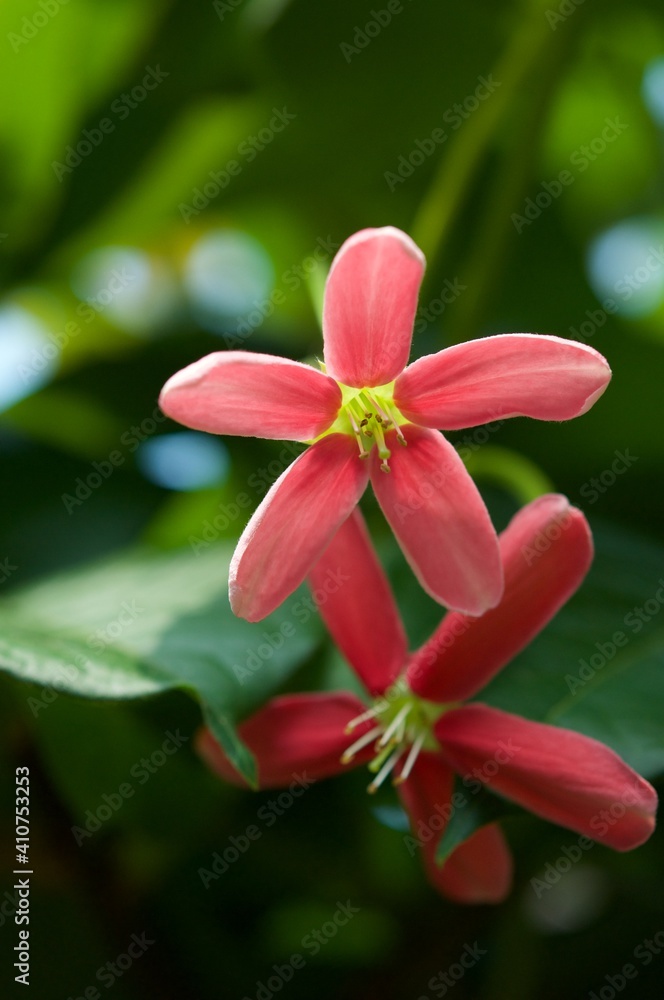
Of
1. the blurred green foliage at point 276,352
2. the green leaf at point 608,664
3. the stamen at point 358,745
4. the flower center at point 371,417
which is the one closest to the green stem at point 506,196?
the blurred green foliage at point 276,352

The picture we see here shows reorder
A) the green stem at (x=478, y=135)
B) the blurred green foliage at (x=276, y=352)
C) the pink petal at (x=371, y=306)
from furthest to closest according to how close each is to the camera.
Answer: the green stem at (x=478, y=135) < the blurred green foliage at (x=276, y=352) < the pink petal at (x=371, y=306)

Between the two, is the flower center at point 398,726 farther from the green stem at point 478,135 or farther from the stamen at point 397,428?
the green stem at point 478,135

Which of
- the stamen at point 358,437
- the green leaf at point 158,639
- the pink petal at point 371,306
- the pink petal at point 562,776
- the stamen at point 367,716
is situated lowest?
the green leaf at point 158,639

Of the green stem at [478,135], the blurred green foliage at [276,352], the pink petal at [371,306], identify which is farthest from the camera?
the green stem at [478,135]

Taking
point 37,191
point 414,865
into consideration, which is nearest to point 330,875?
point 414,865

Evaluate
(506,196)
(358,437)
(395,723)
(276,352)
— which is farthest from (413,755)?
(276,352)

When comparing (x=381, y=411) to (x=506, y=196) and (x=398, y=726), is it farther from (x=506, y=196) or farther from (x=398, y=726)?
(x=506, y=196)

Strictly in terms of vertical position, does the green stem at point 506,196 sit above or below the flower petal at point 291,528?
above
